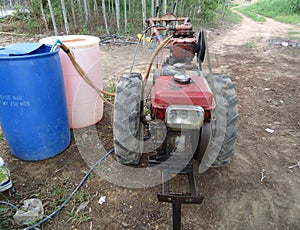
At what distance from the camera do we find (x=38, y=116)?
2.25 m

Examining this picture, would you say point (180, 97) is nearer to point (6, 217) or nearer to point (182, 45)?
point (182, 45)

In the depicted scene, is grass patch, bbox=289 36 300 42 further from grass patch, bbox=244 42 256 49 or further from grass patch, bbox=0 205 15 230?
grass patch, bbox=0 205 15 230

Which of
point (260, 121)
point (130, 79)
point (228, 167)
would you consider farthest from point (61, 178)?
point (260, 121)

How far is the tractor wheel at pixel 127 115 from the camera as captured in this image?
200cm

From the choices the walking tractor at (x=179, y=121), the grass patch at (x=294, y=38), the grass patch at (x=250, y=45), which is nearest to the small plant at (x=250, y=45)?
the grass patch at (x=250, y=45)

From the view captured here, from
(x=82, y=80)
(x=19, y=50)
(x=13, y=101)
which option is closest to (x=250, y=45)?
(x=82, y=80)

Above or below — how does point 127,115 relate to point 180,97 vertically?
below

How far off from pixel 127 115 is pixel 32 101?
903 mm

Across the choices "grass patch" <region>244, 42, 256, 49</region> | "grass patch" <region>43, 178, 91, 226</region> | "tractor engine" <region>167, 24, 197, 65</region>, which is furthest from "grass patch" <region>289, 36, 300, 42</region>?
"grass patch" <region>43, 178, 91, 226</region>

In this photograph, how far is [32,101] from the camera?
7.09 ft

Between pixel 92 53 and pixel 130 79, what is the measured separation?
0.80 meters

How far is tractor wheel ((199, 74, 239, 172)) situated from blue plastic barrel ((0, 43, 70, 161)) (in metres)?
1.46

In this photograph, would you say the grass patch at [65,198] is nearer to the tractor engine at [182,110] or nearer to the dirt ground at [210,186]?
the dirt ground at [210,186]

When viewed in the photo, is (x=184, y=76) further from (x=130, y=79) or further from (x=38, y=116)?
(x=38, y=116)
